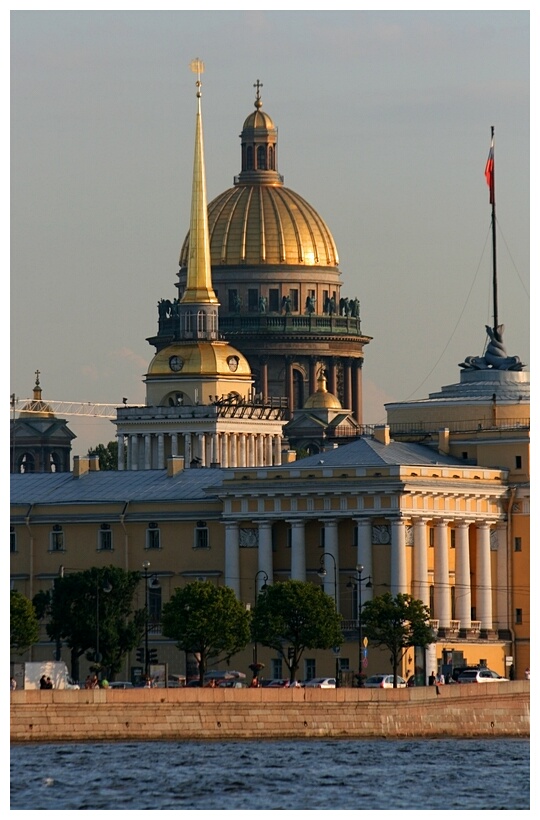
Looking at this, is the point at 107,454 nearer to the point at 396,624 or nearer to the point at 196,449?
the point at 196,449

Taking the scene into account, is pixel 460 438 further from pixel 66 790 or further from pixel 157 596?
pixel 66 790

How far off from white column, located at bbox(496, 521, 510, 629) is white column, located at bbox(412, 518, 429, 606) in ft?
14.3

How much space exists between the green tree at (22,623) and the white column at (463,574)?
1609cm

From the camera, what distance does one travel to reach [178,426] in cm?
16238

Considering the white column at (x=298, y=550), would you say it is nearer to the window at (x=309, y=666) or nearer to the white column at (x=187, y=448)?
the window at (x=309, y=666)

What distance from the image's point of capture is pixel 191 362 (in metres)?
165

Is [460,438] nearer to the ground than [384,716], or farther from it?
farther from it

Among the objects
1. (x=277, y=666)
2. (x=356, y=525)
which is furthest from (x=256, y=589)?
(x=356, y=525)

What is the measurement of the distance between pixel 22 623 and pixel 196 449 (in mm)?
50995

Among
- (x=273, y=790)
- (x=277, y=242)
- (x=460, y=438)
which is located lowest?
(x=273, y=790)

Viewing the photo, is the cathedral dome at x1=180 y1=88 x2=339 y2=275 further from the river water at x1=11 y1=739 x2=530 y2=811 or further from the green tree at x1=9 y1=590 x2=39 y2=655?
the river water at x1=11 y1=739 x2=530 y2=811

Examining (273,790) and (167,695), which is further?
(167,695)
